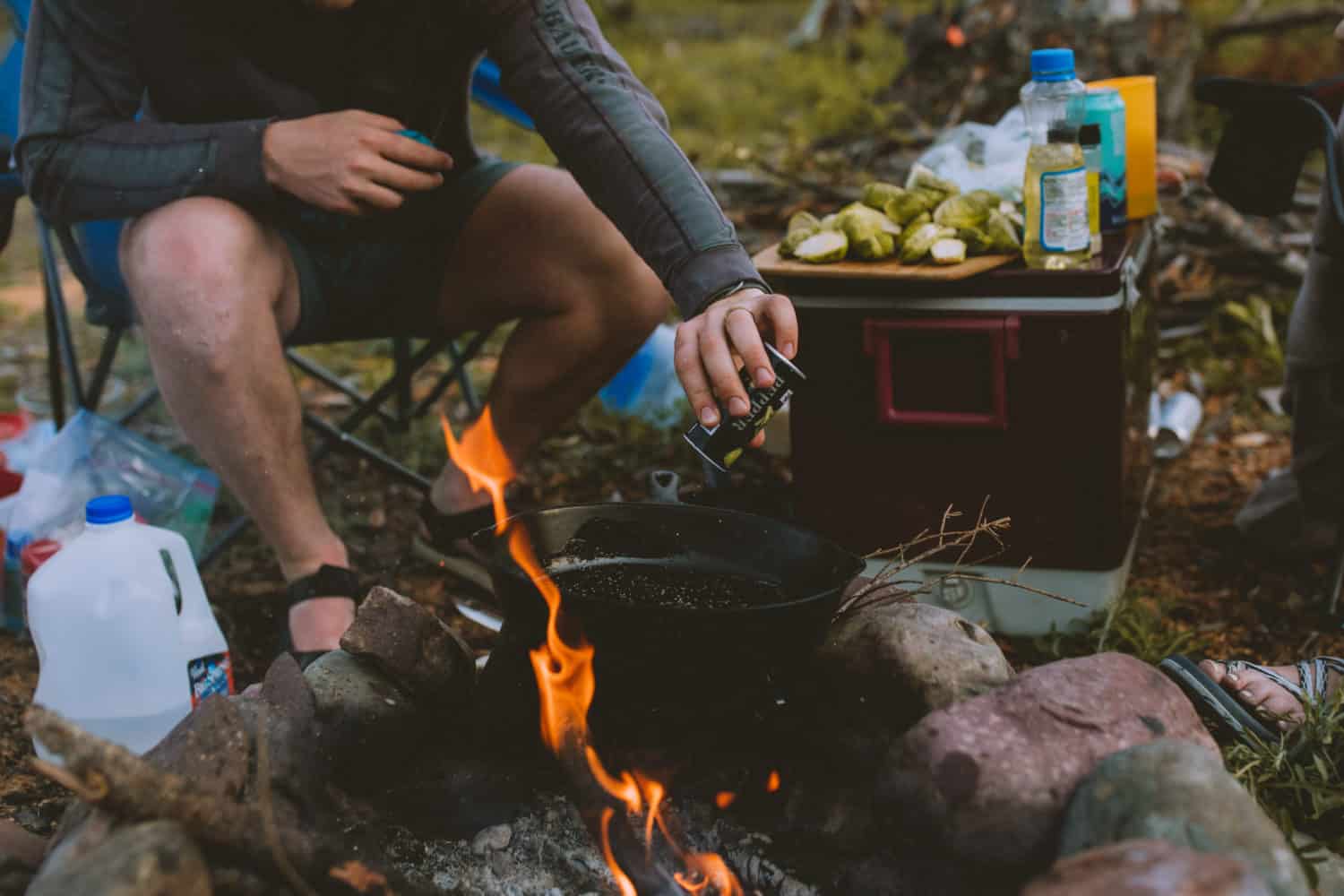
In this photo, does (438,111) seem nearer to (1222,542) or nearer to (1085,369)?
(1085,369)

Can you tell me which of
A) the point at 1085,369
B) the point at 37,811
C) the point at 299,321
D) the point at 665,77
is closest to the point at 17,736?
the point at 37,811

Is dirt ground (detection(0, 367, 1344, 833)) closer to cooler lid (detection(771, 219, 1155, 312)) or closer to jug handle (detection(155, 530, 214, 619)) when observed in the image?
jug handle (detection(155, 530, 214, 619))

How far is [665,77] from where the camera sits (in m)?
8.20

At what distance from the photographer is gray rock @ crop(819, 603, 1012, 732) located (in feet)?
5.60

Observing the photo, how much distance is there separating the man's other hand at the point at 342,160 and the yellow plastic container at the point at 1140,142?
1534 millimetres

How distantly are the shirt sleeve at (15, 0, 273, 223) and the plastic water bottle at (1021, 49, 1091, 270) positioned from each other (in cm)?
146

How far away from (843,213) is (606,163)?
0.63 meters

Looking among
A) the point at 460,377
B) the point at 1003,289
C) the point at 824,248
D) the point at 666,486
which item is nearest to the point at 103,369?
the point at 460,377

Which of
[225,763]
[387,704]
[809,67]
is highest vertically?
[225,763]

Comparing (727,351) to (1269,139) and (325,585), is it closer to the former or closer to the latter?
(325,585)

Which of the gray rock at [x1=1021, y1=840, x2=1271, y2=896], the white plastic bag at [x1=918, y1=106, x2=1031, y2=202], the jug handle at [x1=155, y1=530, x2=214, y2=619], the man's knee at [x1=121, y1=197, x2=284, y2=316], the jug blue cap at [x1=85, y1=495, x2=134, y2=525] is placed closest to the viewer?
the gray rock at [x1=1021, y1=840, x2=1271, y2=896]

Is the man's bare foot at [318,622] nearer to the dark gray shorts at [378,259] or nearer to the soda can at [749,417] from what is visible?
the dark gray shorts at [378,259]

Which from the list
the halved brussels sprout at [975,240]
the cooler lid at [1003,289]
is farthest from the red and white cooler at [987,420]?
the halved brussels sprout at [975,240]

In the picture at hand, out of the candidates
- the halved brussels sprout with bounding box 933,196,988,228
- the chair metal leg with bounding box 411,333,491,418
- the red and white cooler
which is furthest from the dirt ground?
the halved brussels sprout with bounding box 933,196,988,228
